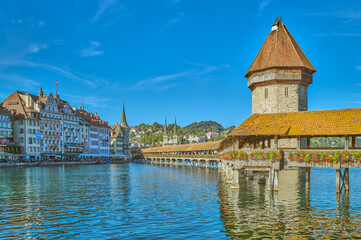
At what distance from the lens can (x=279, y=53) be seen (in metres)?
49.0

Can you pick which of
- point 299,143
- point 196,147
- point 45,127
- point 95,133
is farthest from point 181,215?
point 95,133

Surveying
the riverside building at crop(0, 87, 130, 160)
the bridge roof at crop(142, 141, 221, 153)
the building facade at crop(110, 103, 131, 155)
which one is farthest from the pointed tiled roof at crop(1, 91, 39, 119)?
the building facade at crop(110, 103, 131, 155)

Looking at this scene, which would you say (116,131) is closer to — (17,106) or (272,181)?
(17,106)

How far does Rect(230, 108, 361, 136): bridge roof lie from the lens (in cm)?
2611

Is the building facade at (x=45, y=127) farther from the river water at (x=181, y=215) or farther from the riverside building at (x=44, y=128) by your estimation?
the river water at (x=181, y=215)

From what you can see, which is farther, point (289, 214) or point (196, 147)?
point (196, 147)

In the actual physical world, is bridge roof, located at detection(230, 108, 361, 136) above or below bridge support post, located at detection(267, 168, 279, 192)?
above

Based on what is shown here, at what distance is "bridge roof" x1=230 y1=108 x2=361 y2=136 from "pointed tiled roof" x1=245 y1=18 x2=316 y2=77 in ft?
63.2

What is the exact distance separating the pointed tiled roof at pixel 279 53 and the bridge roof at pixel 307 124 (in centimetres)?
1926

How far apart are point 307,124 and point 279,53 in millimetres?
23092

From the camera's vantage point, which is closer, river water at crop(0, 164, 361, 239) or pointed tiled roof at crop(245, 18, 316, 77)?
river water at crop(0, 164, 361, 239)

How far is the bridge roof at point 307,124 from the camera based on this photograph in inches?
1028

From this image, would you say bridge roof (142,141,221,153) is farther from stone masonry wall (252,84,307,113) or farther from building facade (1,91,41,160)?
building facade (1,91,41,160)

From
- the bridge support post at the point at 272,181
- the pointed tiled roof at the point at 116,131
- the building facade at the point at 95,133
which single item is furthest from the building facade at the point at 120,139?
the bridge support post at the point at 272,181
